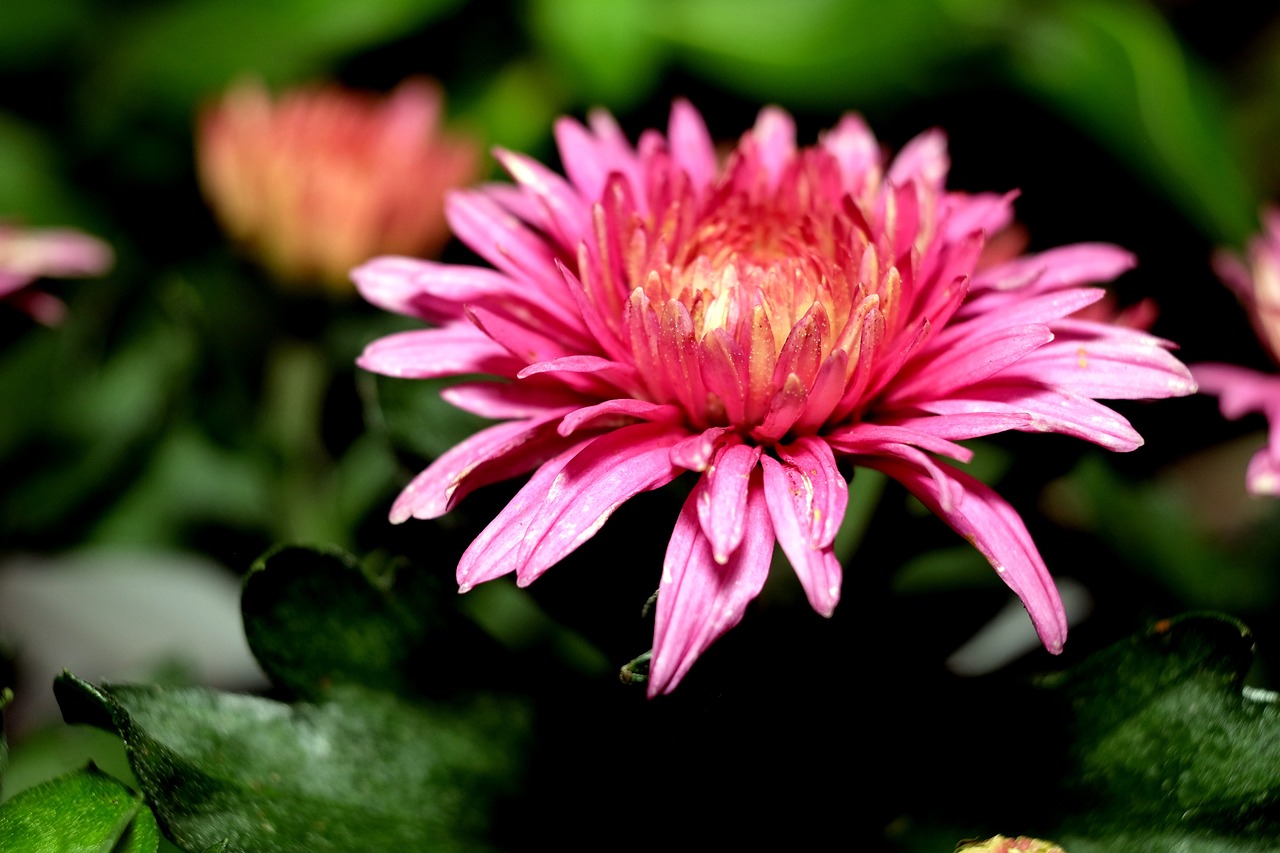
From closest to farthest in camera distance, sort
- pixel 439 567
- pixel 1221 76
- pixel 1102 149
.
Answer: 1. pixel 439 567
2. pixel 1102 149
3. pixel 1221 76

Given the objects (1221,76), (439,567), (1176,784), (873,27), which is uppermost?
(873,27)

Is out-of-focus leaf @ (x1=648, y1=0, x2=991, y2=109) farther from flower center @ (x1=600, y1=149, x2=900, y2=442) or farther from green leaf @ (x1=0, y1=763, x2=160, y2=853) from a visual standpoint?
green leaf @ (x1=0, y1=763, x2=160, y2=853)

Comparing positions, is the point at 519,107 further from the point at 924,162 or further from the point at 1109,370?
the point at 1109,370

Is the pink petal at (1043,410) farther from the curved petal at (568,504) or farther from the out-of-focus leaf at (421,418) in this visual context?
the out-of-focus leaf at (421,418)

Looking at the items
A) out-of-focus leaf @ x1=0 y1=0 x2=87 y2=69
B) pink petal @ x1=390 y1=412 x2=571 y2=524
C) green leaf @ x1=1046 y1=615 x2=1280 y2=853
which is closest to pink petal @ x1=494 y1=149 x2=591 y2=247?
pink petal @ x1=390 y1=412 x2=571 y2=524

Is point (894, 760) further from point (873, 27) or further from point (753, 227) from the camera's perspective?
point (873, 27)

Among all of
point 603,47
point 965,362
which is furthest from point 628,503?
point 603,47

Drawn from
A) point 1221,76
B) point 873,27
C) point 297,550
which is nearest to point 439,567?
point 297,550
